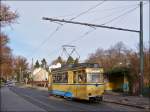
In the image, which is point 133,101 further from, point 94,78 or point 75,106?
point 75,106

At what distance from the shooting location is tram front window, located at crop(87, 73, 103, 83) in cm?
3294

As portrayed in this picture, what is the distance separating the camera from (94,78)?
109ft

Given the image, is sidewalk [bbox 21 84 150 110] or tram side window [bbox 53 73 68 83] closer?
sidewalk [bbox 21 84 150 110]

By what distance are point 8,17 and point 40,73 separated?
5179 inches

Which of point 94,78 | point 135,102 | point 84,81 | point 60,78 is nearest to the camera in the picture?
point 135,102

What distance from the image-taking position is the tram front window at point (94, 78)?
32938 millimetres

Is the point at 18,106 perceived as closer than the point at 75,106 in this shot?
Yes

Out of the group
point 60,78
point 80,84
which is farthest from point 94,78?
point 60,78

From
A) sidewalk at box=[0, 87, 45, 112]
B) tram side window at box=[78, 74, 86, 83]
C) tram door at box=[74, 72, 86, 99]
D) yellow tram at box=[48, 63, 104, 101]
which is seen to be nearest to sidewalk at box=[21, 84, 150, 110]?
yellow tram at box=[48, 63, 104, 101]

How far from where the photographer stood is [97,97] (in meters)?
33.2

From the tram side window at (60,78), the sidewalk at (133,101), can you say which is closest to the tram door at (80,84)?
the sidewalk at (133,101)

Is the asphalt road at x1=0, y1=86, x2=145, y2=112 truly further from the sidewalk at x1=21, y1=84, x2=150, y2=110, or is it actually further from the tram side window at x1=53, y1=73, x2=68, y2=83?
the tram side window at x1=53, y1=73, x2=68, y2=83

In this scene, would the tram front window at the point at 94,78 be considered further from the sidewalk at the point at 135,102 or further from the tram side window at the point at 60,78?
the tram side window at the point at 60,78

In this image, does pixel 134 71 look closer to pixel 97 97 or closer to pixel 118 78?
pixel 118 78
